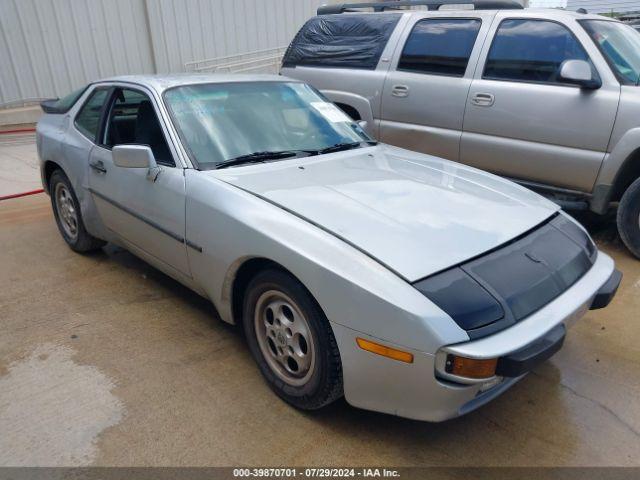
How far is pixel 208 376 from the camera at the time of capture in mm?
2914

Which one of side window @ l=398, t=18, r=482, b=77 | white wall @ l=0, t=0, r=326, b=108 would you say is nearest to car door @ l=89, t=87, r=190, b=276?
side window @ l=398, t=18, r=482, b=77

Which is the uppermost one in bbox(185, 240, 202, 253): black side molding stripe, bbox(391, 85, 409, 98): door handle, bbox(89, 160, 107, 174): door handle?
bbox(391, 85, 409, 98): door handle

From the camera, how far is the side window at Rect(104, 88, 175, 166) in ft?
11.1

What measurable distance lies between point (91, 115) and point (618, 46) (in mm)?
4391

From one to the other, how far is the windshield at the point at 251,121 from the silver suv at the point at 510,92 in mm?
1562

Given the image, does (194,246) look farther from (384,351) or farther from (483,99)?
(483,99)

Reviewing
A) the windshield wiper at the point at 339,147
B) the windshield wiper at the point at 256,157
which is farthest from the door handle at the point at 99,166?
the windshield wiper at the point at 339,147

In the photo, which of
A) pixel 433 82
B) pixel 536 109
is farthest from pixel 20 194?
pixel 536 109

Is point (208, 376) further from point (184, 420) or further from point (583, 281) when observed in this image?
point (583, 281)

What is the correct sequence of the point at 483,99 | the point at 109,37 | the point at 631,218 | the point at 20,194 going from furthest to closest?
1. the point at 109,37
2. the point at 20,194
3. the point at 483,99
4. the point at 631,218

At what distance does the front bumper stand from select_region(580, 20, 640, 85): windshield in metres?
2.84

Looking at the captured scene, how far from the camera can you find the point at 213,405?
8.80 ft

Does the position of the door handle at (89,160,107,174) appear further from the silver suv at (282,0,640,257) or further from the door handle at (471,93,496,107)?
the door handle at (471,93,496,107)

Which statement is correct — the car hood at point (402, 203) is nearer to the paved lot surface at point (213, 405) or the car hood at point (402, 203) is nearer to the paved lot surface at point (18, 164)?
the paved lot surface at point (213, 405)
